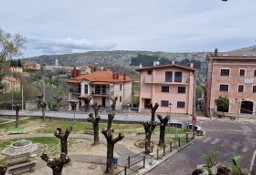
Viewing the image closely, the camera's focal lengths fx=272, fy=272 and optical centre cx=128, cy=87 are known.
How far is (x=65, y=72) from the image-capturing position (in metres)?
123

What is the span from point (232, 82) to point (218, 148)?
22.2 meters

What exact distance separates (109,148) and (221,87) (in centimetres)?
3167

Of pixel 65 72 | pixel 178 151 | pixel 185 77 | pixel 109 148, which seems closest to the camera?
pixel 109 148

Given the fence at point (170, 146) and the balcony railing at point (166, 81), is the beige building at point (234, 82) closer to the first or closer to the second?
the balcony railing at point (166, 81)

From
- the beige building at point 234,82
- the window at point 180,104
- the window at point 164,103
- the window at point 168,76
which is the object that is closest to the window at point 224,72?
the beige building at point 234,82

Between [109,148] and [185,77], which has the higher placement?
[185,77]

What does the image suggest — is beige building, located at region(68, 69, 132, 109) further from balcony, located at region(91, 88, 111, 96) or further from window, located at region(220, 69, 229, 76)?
window, located at region(220, 69, 229, 76)

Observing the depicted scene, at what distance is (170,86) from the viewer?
48219mm

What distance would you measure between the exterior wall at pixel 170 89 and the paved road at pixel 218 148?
35.2 ft

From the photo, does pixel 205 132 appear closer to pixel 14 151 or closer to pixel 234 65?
pixel 234 65

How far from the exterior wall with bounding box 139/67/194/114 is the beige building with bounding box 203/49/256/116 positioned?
357cm

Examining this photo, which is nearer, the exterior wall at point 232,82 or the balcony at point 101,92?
the exterior wall at point 232,82

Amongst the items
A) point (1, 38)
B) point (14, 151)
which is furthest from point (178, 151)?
point (1, 38)

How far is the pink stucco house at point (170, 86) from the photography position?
4719cm
